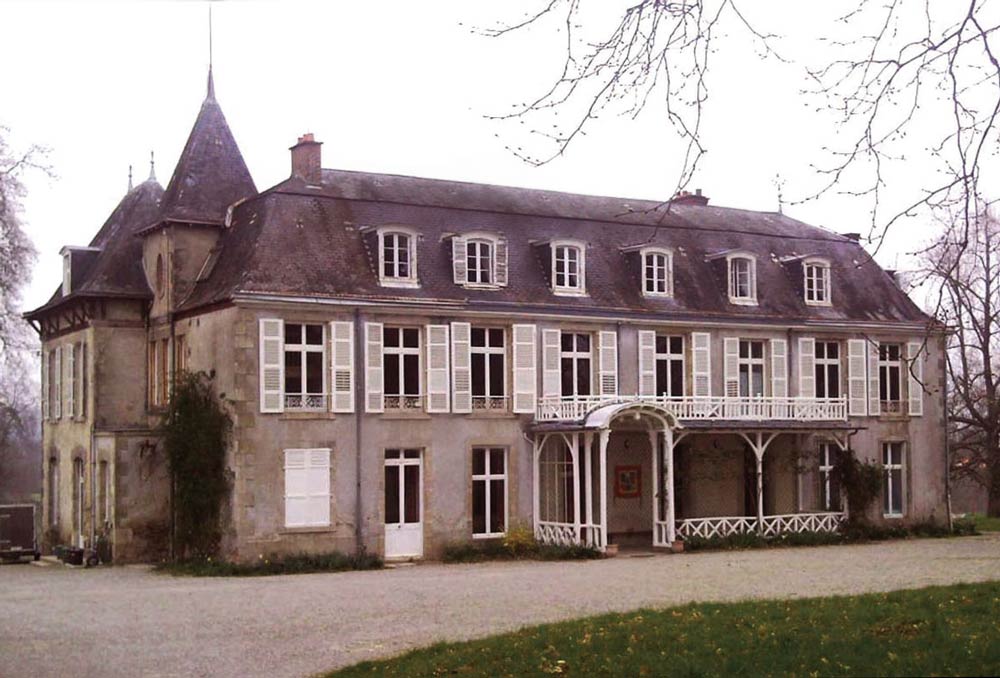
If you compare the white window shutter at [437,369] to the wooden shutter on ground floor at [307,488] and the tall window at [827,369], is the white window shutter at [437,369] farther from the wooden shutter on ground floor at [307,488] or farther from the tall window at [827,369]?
the tall window at [827,369]

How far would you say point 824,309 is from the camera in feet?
105

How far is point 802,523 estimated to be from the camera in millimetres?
29672

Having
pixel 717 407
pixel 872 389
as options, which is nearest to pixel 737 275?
pixel 717 407

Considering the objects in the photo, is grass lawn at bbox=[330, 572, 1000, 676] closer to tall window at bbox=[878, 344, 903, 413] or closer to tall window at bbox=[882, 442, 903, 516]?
tall window at bbox=[882, 442, 903, 516]

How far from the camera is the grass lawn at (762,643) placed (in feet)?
33.7

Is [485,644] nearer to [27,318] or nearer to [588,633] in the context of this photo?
[588,633]

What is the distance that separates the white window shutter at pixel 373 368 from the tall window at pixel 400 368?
0.72 feet

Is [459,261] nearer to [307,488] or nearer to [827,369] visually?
[307,488]

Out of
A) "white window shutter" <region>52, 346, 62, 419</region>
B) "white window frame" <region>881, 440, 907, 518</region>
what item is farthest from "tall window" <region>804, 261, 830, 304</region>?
"white window shutter" <region>52, 346, 62, 419</region>

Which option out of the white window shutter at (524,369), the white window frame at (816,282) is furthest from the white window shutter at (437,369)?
the white window frame at (816,282)

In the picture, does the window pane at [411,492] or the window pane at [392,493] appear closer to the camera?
the window pane at [392,493]

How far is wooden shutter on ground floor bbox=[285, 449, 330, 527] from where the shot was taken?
994 inches

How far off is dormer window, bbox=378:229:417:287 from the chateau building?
7cm

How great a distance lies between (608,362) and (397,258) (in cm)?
513
